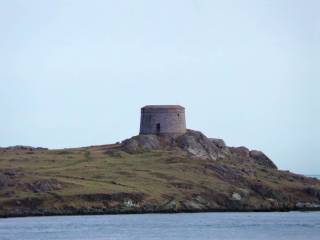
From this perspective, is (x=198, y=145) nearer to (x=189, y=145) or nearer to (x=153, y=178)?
(x=189, y=145)

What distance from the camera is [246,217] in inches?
5492

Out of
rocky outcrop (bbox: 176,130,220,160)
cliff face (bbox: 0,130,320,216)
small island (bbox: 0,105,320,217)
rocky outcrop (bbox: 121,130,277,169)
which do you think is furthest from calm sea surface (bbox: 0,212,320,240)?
rocky outcrop (bbox: 121,130,277,169)

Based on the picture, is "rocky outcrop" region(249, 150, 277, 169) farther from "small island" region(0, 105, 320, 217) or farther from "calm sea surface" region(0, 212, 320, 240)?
"calm sea surface" region(0, 212, 320, 240)

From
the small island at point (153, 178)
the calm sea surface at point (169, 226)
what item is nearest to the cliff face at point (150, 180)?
the small island at point (153, 178)

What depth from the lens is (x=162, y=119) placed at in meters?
176

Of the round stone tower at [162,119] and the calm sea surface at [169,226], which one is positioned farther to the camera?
the round stone tower at [162,119]

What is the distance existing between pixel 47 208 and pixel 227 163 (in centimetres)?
3949

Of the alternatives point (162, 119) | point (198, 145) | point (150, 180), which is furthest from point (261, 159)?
point (150, 180)

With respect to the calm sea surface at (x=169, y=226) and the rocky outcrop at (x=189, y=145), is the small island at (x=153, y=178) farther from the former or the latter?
the calm sea surface at (x=169, y=226)

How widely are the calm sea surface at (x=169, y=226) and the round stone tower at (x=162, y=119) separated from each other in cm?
3358

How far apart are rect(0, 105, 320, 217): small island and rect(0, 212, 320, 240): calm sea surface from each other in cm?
243

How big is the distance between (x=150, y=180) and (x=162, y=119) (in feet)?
72.7

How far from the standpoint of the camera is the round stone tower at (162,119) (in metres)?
175

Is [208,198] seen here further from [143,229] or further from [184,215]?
[143,229]
